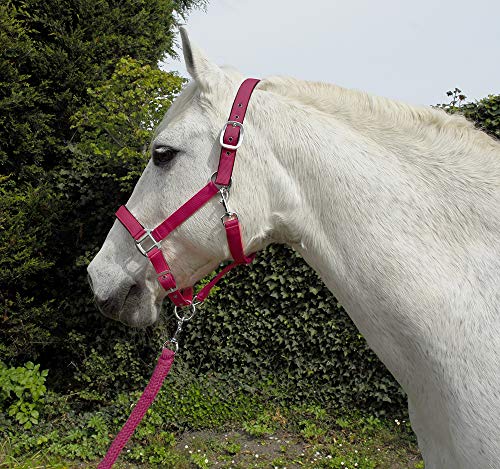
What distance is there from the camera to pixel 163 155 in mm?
1828

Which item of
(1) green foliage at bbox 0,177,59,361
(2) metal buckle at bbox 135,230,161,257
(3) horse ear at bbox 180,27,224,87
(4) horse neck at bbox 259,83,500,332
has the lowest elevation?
(1) green foliage at bbox 0,177,59,361

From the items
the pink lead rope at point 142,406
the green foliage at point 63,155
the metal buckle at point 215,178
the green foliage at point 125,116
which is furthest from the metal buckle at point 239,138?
the green foliage at point 63,155

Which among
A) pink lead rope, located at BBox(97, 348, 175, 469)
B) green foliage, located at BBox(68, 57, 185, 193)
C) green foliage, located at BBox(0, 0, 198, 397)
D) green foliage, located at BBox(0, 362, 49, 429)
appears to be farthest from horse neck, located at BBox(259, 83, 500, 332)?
green foliage, located at BBox(0, 362, 49, 429)

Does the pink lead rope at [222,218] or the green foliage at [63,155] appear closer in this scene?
the pink lead rope at [222,218]

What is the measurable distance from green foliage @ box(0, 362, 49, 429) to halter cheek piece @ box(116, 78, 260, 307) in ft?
12.3

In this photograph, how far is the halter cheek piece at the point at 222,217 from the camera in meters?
1.73

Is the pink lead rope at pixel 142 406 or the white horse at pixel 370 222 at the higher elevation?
the white horse at pixel 370 222

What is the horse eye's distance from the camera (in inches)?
71.4

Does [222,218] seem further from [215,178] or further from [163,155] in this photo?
[163,155]

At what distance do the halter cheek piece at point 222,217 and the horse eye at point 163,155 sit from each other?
0.19m

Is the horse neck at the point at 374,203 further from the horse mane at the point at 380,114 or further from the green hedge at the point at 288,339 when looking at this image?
the green hedge at the point at 288,339

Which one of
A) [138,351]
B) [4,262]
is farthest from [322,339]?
[4,262]

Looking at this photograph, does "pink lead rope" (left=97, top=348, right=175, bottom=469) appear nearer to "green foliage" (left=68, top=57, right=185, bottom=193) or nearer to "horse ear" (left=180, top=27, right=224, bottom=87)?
"horse ear" (left=180, top=27, right=224, bottom=87)

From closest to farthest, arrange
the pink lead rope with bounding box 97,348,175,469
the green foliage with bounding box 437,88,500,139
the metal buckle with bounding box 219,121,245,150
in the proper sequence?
the metal buckle with bounding box 219,121,245,150 → the pink lead rope with bounding box 97,348,175,469 → the green foliage with bounding box 437,88,500,139
